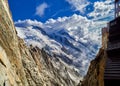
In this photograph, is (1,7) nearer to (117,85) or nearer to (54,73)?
(117,85)

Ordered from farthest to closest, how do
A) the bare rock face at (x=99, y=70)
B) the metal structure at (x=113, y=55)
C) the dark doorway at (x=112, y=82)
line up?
Result: the bare rock face at (x=99, y=70)
the metal structure at (x=113, y=55)
the dark doorway at (x=112, y=82)

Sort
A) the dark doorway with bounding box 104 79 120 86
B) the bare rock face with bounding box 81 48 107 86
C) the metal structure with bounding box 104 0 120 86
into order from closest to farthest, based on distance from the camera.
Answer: the dark doorway with bounding box 104 79 120 86
the metal structure with bounding box 104 0 120 86
the bare rock face with bounding box 81 48 107 86

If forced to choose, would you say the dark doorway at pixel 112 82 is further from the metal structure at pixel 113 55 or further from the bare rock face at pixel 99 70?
the bare rock face at pixel 99 70

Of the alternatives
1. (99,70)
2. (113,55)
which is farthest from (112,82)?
(99,70)

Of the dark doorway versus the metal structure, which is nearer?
the dark doorway

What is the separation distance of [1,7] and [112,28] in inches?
411

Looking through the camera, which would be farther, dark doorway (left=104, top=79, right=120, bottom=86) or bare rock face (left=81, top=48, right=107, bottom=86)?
bare rock face (left=81, top=48, right=107, bottom=86)

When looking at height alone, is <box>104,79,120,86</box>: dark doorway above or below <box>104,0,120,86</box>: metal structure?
below

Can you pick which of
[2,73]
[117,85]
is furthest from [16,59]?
[117,85]

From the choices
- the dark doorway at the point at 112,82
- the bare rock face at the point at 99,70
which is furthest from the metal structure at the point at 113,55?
the bare rock face at the point at 99,70

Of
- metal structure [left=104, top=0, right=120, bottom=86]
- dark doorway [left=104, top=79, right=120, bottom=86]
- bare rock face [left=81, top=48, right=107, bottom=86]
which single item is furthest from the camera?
bare rock face [left=81, top=48, right=107, bottom=86]

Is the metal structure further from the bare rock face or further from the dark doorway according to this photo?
the bare rock face

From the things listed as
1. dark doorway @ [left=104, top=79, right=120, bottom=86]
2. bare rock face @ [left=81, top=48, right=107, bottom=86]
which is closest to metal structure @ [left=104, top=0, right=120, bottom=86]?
dark doorway @ [left=104, top=79, right=120, bottom=86]

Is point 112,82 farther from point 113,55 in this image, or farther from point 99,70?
point 99,70
